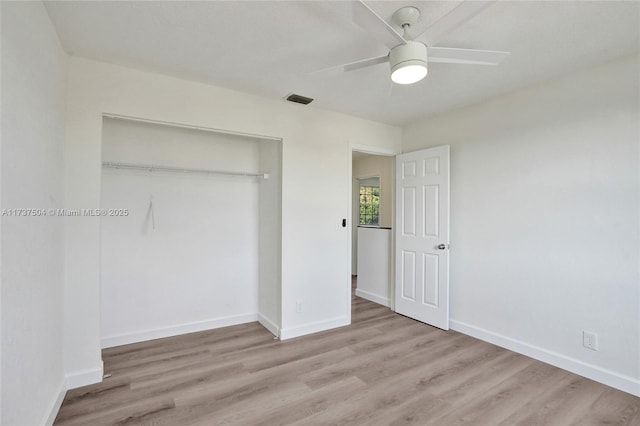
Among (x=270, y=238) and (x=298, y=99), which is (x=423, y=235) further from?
(x=298, y=99)

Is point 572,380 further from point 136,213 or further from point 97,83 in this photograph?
point 97,83

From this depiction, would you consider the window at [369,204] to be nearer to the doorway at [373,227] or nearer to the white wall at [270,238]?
the doorway at [373,227]

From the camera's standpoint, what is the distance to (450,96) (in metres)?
3.04

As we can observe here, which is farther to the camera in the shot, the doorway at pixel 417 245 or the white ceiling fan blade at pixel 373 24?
the doorway at pixel 417 245

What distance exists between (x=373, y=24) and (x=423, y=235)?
265 cm

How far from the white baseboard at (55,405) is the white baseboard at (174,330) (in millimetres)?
789

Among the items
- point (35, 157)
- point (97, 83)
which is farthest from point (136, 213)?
point (35, 157)

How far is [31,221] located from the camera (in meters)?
1.58

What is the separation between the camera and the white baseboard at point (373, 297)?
14.1ft

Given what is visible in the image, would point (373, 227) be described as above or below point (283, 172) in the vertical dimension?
below

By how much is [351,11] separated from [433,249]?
2.76 m

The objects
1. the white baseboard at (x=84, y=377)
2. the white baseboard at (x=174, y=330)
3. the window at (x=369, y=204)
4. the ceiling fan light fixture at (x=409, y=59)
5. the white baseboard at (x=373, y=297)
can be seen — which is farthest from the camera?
the window at (x=369, y=204)

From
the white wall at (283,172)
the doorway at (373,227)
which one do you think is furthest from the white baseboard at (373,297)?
the white wall at (283,172)

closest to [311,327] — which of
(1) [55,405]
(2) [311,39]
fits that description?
(1) [55,405]
